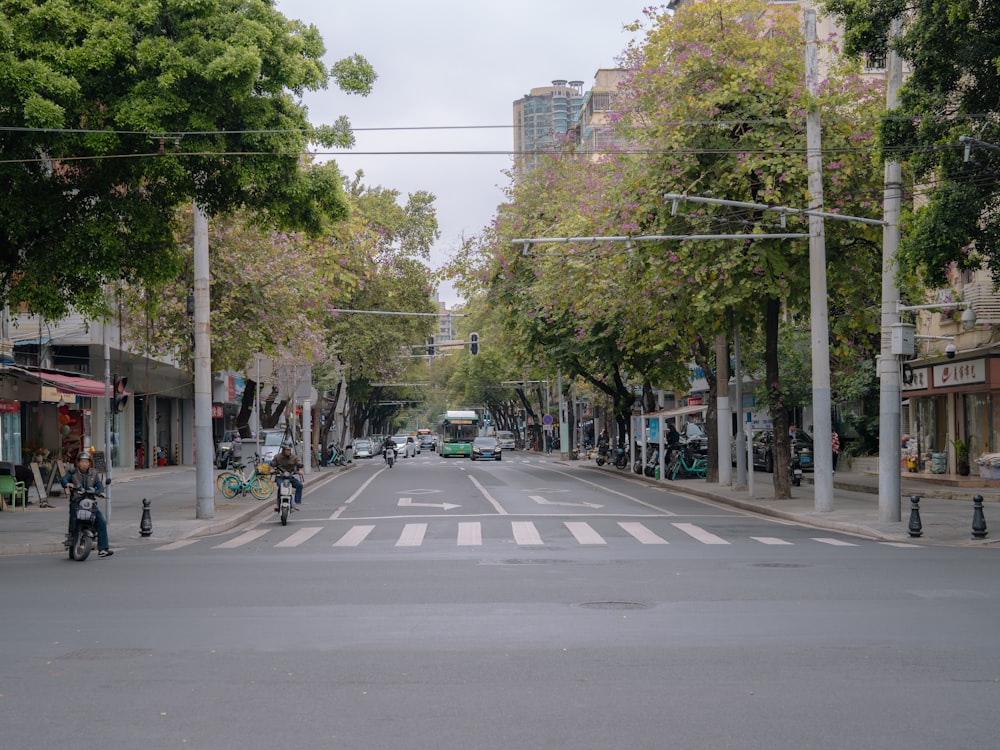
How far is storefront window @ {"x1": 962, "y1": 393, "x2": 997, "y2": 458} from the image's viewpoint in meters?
33.8

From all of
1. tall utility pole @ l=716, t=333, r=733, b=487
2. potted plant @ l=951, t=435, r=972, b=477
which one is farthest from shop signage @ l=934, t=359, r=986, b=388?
tall utility pole @ l=716, t=333, r=733, b=487

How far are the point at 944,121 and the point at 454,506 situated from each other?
14015 millimetres

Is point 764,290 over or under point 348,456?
over

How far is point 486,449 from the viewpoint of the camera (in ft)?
252

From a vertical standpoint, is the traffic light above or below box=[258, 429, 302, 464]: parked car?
above

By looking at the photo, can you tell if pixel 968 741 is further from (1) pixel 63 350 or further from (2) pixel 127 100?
(1) pixel 63 350

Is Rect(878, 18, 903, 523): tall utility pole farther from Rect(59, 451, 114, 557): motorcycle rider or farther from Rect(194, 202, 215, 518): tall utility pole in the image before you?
Rect(59, 451, 114, 557): motorcycle rider

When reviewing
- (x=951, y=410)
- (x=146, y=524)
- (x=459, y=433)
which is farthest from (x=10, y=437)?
(x=459, y=433)

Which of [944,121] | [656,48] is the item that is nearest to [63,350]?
[656,48]

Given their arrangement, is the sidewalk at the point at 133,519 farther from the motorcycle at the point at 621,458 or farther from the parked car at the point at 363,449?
the parked car at the point at 363,449

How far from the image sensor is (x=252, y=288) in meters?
31.0

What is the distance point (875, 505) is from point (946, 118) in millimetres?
10901

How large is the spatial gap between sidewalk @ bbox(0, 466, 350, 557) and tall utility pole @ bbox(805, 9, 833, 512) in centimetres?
1233

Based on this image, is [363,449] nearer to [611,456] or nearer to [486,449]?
[486,449]
